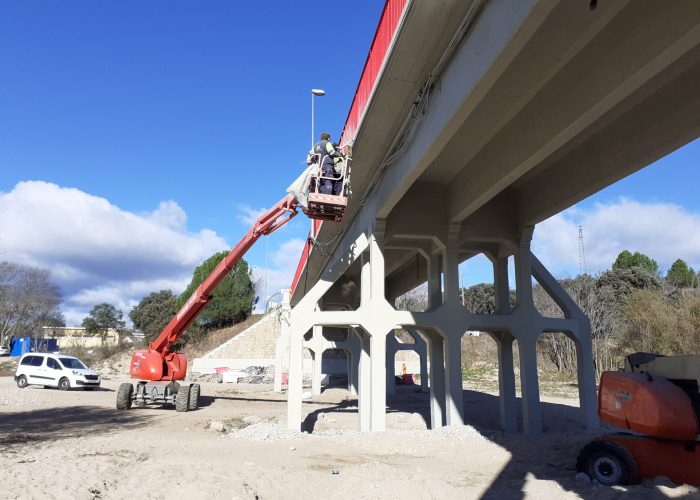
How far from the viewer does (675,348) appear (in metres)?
27.0

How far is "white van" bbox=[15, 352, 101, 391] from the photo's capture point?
2417 cm

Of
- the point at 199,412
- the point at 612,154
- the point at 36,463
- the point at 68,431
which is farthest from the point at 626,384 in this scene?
the point at 199,412

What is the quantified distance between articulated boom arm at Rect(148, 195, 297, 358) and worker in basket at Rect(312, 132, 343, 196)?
252 centimetres

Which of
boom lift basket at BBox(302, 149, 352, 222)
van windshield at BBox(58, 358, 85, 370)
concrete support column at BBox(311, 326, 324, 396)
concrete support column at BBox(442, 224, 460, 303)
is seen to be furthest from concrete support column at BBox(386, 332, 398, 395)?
boom lift basket at BBox(302, 149, 352, 222)

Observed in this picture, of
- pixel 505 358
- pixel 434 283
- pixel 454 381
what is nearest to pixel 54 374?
pixel 434 283

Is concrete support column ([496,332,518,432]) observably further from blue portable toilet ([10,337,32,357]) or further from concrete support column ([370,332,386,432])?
blue portable toilet ([10,337,32,357])

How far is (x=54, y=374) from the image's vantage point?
80.1ft

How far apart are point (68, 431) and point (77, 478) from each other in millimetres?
6554

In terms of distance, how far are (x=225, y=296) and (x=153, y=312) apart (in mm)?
13113

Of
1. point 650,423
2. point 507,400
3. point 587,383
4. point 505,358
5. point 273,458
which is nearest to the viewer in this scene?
point 650,423

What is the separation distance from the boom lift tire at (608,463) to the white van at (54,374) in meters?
23.1

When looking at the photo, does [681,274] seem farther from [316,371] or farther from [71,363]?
[71,363]

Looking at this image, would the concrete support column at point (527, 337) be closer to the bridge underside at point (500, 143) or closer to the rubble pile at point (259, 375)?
the bridge underside at point (500, 143)

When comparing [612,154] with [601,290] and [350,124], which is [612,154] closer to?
[350,124]
